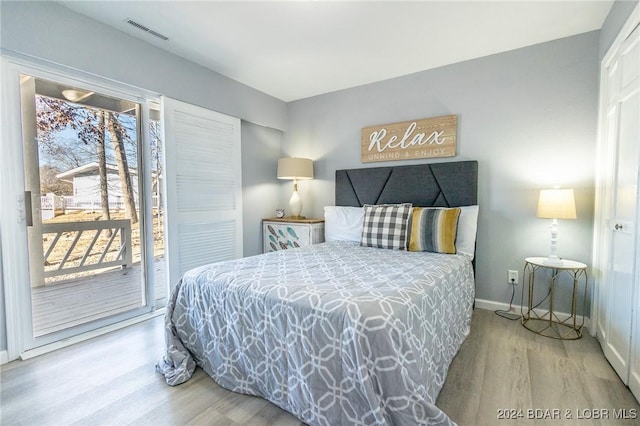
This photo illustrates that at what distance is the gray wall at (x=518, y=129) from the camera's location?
8.12 ft

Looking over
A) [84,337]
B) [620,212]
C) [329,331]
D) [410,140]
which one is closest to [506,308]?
[620,212]

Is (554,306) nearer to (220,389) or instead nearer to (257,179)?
(220,389)

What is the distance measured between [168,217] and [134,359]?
1271 millimetres

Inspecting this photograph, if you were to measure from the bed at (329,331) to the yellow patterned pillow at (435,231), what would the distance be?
0.67ft

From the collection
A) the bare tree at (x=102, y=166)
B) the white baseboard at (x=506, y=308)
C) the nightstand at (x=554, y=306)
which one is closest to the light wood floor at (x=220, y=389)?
the nightstand at (x=554, y=306)

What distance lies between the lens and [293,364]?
1422mm

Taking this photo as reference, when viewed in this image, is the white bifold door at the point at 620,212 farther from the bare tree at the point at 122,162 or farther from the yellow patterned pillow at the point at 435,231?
the bare tree at the point at 122,162

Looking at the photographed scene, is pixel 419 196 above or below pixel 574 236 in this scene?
above

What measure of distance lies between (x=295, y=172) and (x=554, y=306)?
2.96 metres

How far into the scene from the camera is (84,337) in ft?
7.69

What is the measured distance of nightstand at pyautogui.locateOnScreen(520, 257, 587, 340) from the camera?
91.0 inches

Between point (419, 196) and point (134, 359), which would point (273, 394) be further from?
point (419, 196)

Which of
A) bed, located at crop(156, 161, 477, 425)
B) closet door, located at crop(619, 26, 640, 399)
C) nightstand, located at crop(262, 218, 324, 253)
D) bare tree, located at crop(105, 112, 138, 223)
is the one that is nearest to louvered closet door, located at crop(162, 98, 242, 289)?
bare tree, located at crop(105, 112, 138, 223)

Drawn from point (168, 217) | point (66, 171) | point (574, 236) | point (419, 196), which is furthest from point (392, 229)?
point (66, 171)
